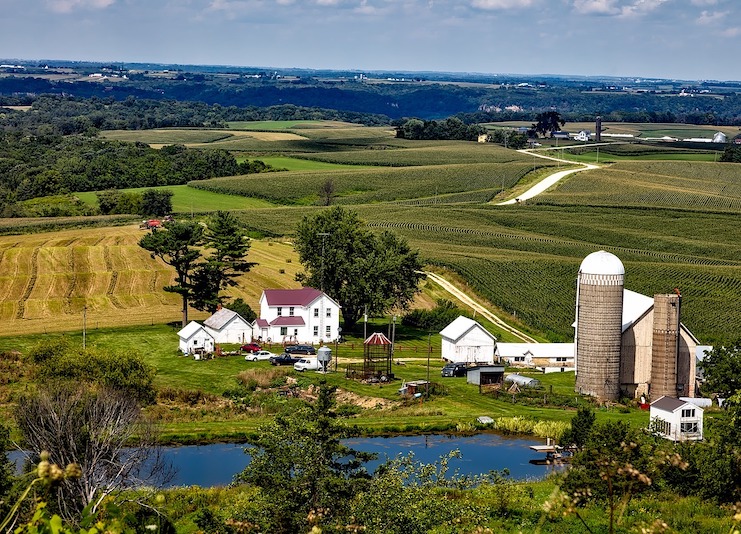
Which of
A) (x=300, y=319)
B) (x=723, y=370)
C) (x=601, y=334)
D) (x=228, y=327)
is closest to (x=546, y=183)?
(x=300, y=319)

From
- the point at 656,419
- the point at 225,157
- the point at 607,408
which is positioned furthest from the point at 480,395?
the point at 225,157

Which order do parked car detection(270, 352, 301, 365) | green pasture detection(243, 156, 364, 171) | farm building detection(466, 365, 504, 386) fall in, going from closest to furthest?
1. farm building detection(466, 365, 504, 386)
2. parked car detection(270, 352, 301, 365)
3. green pasture detection(243, 156, 364, 171)

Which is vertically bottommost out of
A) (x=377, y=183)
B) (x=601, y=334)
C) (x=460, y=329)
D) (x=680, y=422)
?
(x=680, y=422)

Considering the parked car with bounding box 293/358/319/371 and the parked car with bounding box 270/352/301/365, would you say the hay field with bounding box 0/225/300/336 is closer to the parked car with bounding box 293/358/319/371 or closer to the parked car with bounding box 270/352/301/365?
the parked car with bounding box 270/352/301/365

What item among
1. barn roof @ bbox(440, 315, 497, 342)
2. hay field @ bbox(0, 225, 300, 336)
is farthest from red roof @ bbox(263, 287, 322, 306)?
barn roof @ bbox(440, 315, 497, 342)

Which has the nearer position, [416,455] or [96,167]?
[416,455]

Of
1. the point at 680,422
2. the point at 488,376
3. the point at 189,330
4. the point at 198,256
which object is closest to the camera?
the point at 680,422

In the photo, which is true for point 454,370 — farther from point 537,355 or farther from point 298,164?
point 298,164
